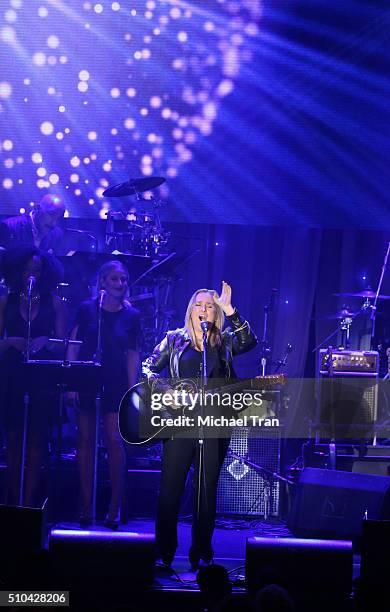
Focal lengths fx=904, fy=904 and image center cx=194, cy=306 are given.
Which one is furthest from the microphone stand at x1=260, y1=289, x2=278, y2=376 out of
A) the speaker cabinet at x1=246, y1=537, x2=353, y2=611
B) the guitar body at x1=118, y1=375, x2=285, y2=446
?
the speaker cabinet at x1=246, y1=537, x2=353, y2=611

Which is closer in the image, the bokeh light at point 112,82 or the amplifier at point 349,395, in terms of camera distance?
the amplifier at point 349,395

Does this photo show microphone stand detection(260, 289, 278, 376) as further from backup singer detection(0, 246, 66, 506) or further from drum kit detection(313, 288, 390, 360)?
backup singer detection(0, 246, 66, 506)

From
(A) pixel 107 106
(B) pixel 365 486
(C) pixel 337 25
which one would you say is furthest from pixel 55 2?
(B) pixel 365 486

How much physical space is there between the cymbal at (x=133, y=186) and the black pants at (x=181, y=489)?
312cm

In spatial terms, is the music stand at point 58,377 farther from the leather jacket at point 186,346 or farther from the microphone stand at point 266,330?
the microphone stand at point 266,330

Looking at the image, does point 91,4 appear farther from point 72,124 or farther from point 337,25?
point 337,25

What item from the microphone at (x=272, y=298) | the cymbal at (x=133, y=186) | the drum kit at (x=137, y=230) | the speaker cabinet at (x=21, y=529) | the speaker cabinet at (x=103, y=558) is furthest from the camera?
the microphone at (x=272, y=298)

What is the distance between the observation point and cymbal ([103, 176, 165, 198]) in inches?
309

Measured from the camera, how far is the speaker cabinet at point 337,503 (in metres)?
6.04

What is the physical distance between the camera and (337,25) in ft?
26.6

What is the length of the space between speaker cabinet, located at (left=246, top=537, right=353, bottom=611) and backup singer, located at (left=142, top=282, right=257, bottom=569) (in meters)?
1.00

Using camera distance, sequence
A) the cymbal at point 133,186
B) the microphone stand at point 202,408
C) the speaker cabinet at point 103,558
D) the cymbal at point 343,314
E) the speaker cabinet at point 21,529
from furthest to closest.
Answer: the cymbal at point 343,314 → the cymbal at point 133,186 → the microphone stand at point 202,408 → the speaker cabinet at point 103,558 → the speaker cabinet at point 21,529

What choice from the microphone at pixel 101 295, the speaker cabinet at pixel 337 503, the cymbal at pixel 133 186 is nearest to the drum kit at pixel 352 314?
the cymbal at pixel 133 186

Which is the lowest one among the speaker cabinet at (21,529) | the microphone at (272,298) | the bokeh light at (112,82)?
the speaker cabinet at (21,529)
